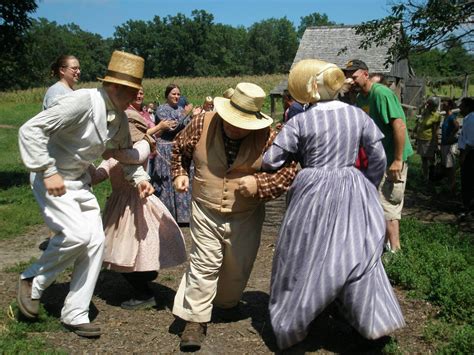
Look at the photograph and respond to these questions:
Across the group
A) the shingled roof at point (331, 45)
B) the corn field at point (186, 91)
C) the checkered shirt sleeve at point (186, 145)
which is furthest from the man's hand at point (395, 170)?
the corn field at point (186, 91)

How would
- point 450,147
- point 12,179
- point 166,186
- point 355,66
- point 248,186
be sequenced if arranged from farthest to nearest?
point 12,179
point 450,147
point 166,186
point 355,66
point 248,186

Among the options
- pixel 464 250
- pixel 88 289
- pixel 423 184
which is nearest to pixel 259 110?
pixel 88 289

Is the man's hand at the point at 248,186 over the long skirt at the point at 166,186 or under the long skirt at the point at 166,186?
over

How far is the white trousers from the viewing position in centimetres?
375

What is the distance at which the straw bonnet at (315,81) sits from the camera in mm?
3586

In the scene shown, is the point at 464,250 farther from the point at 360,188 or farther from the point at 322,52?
the point at 322,52

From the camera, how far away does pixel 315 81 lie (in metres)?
3.58

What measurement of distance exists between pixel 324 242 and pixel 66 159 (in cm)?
174

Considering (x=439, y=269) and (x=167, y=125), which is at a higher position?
(x=167, y=125)

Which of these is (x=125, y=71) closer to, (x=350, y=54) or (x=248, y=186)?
(x=248, y=186)

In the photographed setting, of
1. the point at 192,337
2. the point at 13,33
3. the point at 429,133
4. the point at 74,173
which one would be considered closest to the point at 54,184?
the point at 74,173

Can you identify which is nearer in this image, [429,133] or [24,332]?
[24,332]

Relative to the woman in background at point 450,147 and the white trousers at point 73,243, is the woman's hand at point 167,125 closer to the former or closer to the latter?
the white trousers at point 73,243

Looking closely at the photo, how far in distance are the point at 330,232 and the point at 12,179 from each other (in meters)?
9.11
